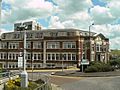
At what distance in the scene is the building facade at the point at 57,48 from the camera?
279ft

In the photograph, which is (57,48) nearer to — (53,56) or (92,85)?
(53,56)

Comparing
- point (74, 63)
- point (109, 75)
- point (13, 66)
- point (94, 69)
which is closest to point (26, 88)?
point (109, 75)

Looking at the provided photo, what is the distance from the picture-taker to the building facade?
85.0 meters

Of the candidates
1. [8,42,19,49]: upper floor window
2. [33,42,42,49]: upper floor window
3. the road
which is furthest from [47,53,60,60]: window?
the road

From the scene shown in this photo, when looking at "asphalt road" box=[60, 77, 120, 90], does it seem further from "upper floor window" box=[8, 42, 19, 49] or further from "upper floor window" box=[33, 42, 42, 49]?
"upper floor window" box=[8, 42, 19, 49]

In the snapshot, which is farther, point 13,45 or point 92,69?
point 13,45

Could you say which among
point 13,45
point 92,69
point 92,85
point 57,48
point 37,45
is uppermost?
point 13,45

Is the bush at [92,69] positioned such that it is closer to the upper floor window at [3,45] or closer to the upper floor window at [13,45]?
the upper floor window at [13,45]

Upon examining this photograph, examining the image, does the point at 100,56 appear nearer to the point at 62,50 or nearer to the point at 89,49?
the point at 89,49

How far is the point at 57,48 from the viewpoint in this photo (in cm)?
8638

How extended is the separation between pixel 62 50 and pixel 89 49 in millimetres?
7056

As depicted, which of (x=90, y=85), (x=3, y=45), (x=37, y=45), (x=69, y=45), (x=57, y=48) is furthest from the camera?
(x=3, y=45)

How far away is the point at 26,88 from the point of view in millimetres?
20828

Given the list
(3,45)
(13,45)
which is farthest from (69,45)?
(3,45)
